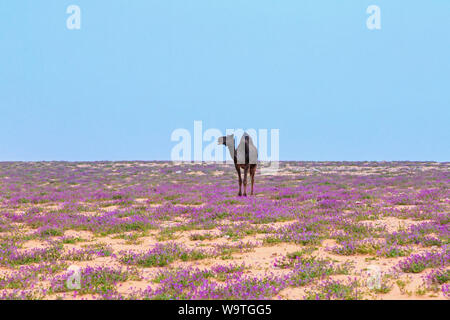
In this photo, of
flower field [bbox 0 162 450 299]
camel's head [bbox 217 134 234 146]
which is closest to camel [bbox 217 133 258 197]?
camel's head [bbox 217 134 234 146]

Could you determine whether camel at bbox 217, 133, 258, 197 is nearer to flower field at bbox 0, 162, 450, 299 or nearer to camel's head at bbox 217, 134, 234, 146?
camel's head at bbox 217, 134, 234, 146

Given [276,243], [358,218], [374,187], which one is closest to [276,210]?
[358,218]

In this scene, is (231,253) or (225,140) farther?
(225,140)

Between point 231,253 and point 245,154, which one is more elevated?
point 245,154

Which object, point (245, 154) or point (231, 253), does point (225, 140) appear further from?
point (231, 253)

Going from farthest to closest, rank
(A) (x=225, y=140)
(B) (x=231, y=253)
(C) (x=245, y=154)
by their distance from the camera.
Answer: (A) (x=225, y=140), (C) (x=245, y=154), (B) (x=231, y=253)

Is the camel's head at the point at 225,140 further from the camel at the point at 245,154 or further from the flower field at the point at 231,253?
the flower field at the point at 231,253

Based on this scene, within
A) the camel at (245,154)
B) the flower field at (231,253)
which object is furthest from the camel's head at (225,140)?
the flower field at (231,253)

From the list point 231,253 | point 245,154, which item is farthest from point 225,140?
point 231,253

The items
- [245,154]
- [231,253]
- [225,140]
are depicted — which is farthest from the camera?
[225,140]

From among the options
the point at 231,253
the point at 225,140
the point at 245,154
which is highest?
the point at 225,140

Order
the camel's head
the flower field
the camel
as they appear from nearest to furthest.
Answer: the flower field
the camel
the camel's head
